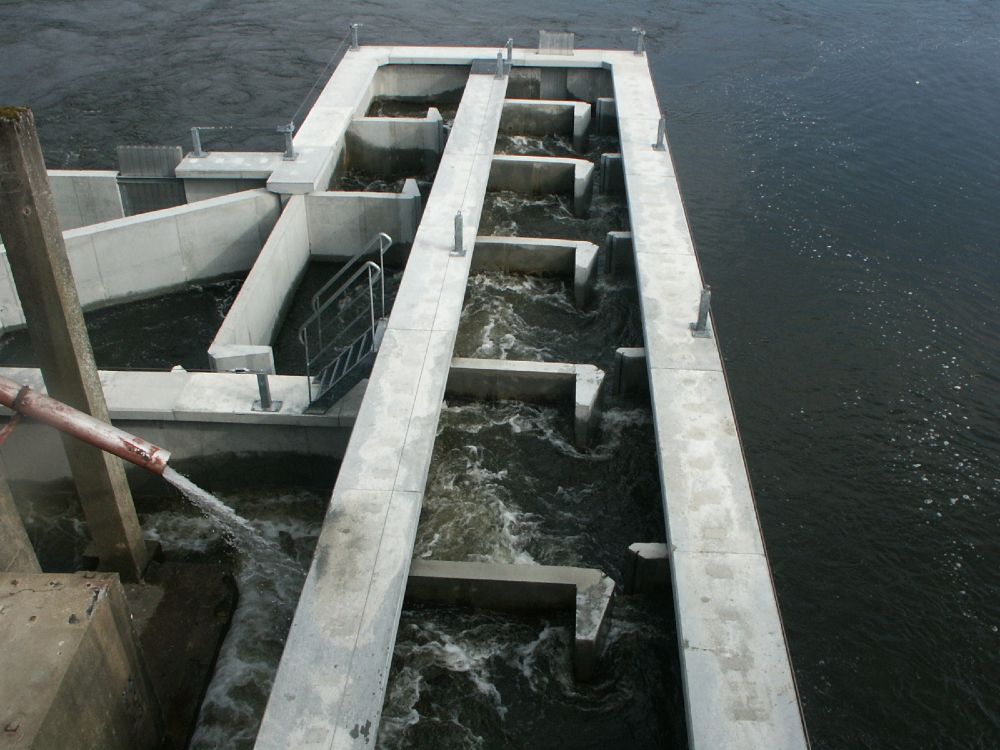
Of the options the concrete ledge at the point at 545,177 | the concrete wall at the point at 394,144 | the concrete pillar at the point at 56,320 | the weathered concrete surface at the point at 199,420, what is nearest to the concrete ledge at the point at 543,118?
the concrete wall at the point at 394,144

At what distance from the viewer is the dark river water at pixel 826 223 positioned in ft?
37.9

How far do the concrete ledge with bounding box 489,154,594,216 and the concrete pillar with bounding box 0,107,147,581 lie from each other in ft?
39.6

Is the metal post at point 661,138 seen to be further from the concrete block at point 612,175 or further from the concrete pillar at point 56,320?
the concrete pillar at point 56,320

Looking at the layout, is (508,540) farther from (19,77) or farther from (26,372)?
(19,77)

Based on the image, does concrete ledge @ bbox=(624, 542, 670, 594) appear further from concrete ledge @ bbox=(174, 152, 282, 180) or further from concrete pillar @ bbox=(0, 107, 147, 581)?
concrete ledge @ bbox=(174, 152, 282, 180)

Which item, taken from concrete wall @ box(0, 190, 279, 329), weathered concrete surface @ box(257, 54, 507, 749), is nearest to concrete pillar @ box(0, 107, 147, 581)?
weathered concrete surface @ box(257, 54, 507, 749)

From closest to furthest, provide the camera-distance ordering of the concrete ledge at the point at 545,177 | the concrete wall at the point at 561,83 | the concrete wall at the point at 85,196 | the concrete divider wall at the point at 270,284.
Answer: the concrete divider wall at the point at 270,284
the concrete wall at the point at 85,196
the concrete ledge at the point at 545,177
the concrete wall at the point at 561,83

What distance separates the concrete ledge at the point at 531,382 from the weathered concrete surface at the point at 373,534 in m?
0.69

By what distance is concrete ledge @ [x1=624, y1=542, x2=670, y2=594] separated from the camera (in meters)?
10.3

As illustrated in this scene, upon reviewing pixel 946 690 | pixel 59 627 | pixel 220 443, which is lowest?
pixel 946 690

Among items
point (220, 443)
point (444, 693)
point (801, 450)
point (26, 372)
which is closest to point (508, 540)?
point (444, 693)

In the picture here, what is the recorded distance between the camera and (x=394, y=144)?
72.2 feet

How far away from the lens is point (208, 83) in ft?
92.9

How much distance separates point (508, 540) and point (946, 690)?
528 centimetres
